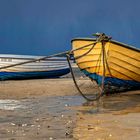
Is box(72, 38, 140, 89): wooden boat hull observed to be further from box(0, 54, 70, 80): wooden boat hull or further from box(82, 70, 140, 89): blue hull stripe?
box(0, 54, 70, 80): wooden boat hull

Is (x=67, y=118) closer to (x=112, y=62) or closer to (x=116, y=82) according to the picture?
(x=112, y=62)

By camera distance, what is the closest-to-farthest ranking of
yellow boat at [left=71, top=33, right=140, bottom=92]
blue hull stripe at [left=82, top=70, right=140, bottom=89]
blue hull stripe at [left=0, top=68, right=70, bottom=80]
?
1. yellow boat at [left=71, top=33, right=140, bottom=92]
2. blue hull stripe at [left=82, top=70, right=140, bottom=89]
3. blue hull stripe at [left=0, top=68, right=70, bottom=80]

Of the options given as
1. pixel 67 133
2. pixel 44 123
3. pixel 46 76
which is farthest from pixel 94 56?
pixel 46 76

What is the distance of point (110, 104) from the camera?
1009 centimetres

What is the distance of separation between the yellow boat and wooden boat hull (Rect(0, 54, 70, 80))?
822cm

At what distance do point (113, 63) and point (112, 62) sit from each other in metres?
0.06

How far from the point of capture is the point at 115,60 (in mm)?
11969

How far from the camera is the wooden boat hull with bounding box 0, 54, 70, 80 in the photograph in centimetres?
2098

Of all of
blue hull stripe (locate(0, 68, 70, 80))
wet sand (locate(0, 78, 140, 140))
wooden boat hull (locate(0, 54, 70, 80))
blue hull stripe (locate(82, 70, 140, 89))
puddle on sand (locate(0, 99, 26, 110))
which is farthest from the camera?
blue hull stripe (locate(0, 68, 70, 80))

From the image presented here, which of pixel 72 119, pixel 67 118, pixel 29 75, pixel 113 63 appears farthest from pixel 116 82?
pixel 29 75

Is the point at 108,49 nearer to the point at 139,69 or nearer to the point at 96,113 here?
the point at 139,69

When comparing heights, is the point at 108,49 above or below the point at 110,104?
above

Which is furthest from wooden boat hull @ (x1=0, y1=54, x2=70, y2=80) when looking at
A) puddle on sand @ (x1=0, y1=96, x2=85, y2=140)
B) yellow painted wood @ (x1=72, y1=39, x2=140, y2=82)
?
puddle on sand @ (x1=0, y1=96, x2=85, y2=140)

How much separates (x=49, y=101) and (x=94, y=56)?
7.13 feet
